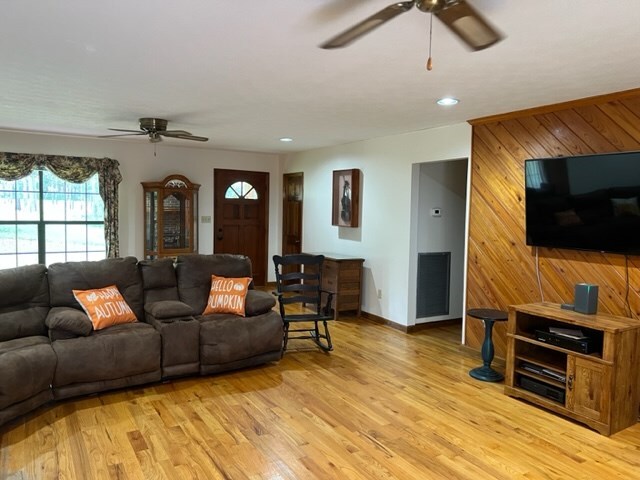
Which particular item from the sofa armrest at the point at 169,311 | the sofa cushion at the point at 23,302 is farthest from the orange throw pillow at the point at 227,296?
the sofa cushion at the point at 23,302

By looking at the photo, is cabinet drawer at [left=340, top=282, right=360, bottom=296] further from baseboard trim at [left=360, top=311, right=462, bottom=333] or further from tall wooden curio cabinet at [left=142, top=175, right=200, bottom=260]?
tall wooden curio cabinet at [left=142, top=175, right=200, bottom=260]

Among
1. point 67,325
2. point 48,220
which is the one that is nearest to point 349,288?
point 67,325

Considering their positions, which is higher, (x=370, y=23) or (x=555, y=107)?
(x=555, y=107)

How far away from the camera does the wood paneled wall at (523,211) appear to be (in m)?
3.48

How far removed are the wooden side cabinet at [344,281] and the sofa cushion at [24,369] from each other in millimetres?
3339

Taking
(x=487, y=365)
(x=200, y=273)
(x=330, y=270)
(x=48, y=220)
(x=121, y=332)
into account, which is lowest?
(x=487, y=365)

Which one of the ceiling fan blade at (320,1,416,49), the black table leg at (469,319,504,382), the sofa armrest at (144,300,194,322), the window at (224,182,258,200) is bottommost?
the black table leg at (469,319,504,382)

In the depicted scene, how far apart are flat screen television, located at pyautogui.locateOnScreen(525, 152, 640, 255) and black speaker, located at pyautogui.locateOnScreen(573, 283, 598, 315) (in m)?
0.32

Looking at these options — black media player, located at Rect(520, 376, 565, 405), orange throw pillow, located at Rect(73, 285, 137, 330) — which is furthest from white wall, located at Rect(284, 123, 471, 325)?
orange throw pillow, located at Rect(73, 285, 137, 330)

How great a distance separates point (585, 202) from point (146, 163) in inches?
228

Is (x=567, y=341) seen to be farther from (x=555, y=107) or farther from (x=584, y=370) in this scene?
(x=555, y=107)

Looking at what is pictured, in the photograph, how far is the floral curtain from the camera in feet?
19.9

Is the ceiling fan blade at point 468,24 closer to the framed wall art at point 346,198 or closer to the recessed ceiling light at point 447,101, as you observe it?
the recessed ceiling light at point 447,101

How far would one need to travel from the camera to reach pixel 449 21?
6.36 ft
